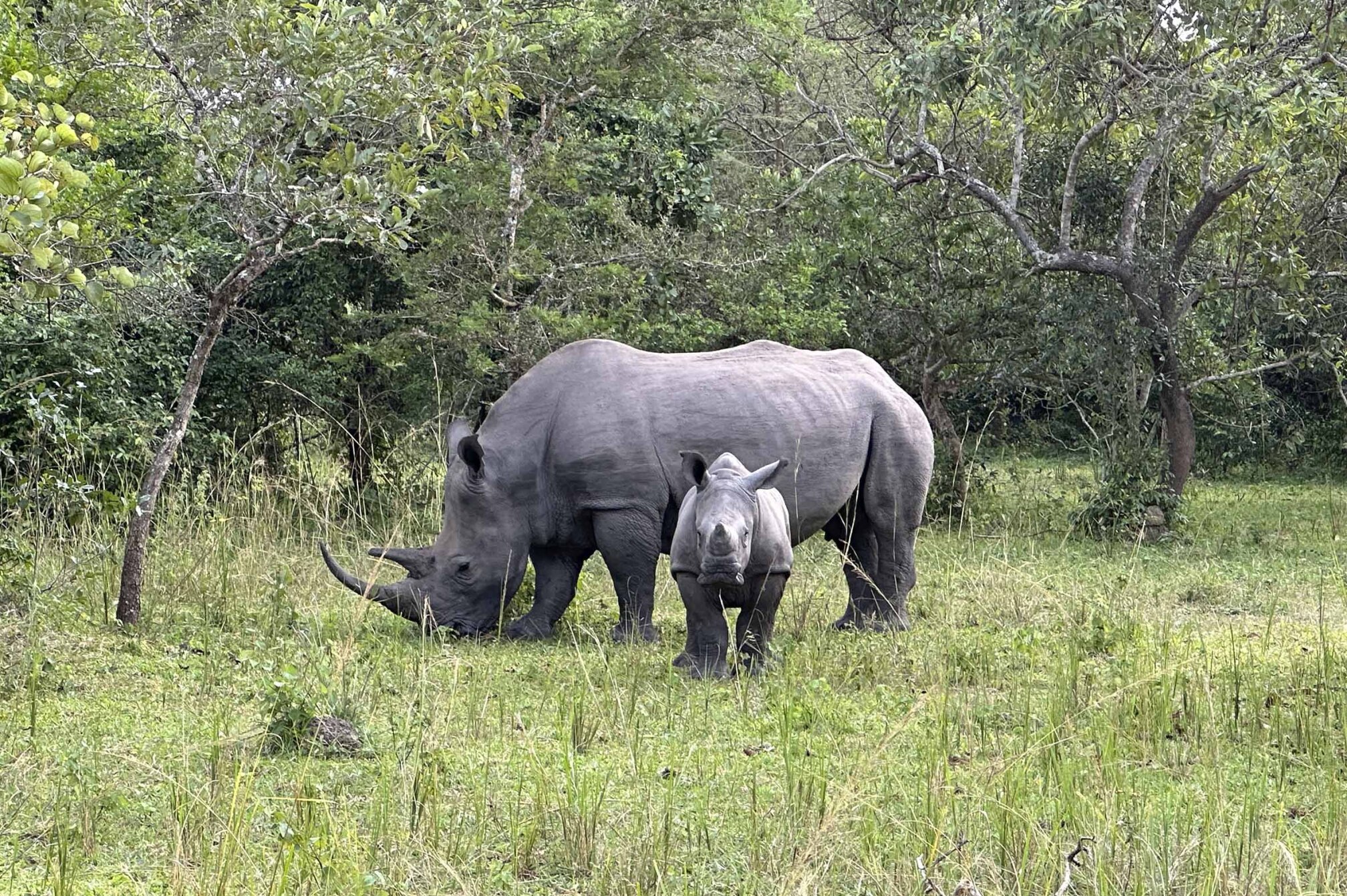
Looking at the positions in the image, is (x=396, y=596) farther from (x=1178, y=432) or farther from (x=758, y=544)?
(x=1178, y=432)

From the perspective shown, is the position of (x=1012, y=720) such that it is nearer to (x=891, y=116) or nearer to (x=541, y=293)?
(x=541, y=293)

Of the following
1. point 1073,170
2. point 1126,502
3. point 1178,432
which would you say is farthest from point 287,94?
point 1178,432

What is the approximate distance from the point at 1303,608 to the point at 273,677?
6375 mm

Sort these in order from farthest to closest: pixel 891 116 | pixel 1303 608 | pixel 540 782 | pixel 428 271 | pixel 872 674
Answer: pixel 891 116, pixel 428 271, pixel 1303 608, pixel 872 674, pixel 540 782

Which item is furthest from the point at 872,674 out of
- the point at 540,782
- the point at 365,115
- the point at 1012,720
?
the point at 365,115

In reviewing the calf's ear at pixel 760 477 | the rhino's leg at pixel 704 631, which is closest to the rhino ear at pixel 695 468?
the calf's ear at pixel 760 477

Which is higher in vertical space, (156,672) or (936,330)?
(936,330)

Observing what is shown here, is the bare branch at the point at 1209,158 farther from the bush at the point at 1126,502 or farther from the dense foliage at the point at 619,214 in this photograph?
the bush at the point at 1126,502

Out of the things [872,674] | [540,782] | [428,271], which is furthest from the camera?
[428,271]

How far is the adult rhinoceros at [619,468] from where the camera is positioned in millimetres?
8430

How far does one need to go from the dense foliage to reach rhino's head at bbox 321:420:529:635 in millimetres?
1298

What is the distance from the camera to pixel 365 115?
8242 mm

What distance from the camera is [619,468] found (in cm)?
841

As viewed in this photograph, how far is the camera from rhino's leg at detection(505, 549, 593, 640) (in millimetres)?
8742
